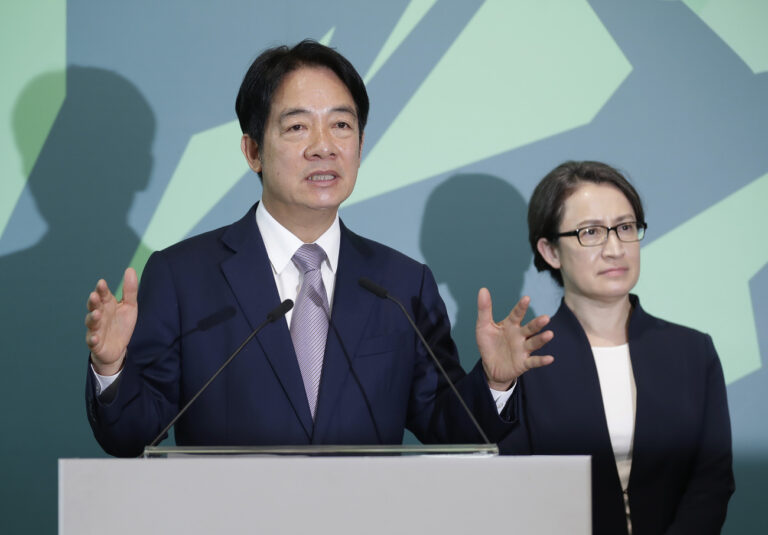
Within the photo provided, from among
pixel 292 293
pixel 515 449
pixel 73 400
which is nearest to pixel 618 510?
pixel 515 449

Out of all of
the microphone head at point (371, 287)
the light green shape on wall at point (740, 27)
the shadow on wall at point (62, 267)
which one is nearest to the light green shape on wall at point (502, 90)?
the light green shape on wall at point (740, 27)

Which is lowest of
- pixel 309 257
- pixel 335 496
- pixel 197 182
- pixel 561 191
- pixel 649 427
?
pixel 335 496

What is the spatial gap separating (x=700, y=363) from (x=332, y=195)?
107 centimetres

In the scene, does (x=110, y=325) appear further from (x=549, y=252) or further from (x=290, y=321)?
(x=549, y=252)

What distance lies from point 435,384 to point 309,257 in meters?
0.42

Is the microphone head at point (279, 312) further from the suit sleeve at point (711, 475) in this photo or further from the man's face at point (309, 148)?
the suit sleeve at point (711, 475)

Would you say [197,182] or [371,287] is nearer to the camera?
[371,287]

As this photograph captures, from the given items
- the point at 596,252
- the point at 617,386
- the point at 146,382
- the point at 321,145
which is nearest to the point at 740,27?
the point at 596,252

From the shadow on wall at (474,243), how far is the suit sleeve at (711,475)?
736 mm

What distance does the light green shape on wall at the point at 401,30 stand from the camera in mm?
2912

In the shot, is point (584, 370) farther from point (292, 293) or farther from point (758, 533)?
point (758, 533)

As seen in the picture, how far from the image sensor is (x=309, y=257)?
2090 millimetres

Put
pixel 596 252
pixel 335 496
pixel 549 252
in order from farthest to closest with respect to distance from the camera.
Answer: pixel 549 252 < pixel 596 252 < pixel 335 496

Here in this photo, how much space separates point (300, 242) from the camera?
2117mm
